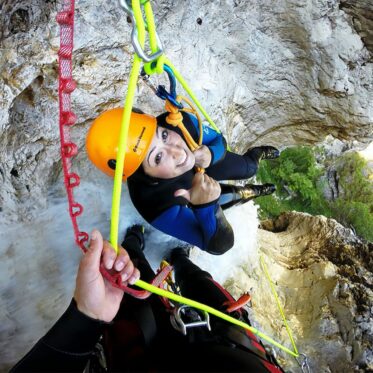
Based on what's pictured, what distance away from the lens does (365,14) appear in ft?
8.93

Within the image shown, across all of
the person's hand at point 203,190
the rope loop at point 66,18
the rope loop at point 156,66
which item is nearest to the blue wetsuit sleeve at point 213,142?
the person's hand at point 203,190

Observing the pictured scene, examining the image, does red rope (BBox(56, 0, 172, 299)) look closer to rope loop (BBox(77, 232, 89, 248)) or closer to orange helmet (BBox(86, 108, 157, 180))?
rope loop (BBox(77, 232, 89, 248))

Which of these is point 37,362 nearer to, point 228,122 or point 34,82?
point 34,82

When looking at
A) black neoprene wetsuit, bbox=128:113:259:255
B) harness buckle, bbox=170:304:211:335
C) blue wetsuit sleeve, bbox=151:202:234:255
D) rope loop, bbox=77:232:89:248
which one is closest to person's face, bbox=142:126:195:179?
black neoprene wetsuit, bbox=128:113:259:255

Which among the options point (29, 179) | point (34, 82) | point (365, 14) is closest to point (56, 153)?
point (29, 179)

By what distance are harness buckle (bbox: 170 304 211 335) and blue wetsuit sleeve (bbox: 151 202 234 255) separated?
2.21 feet

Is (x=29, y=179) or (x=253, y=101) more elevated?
(x=29, y=179)

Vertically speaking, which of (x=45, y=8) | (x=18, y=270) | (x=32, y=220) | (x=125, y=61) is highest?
(x=45, y=8)

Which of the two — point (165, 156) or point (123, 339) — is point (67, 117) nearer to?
point (165, 156)

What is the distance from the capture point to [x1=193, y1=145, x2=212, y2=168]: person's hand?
83.3 inches

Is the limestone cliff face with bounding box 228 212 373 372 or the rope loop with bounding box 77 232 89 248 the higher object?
the rope loop with bounding box 77 232 89 248

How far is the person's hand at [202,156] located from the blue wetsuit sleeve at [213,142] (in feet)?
0.29

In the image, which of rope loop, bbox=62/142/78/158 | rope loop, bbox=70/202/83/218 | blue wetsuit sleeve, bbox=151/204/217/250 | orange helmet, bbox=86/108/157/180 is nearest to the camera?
rope loop, bbox=62/142/78/158

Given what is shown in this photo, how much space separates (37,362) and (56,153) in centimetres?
155
